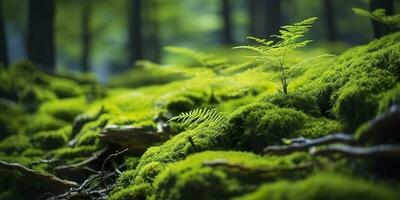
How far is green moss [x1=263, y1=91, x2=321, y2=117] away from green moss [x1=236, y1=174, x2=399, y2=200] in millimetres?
1280

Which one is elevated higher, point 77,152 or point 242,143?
point 242,143

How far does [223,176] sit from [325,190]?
27.7 inches

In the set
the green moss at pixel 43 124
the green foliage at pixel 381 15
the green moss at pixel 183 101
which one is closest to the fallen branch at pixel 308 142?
the green foliage at pixel 381 15

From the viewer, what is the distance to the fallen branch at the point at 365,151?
225cm

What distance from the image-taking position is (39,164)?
16.8 feet

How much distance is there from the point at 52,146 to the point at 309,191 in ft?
14.5

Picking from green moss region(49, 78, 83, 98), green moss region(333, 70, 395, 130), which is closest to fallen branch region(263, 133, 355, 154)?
green moss region(333, 70, 395, 130)

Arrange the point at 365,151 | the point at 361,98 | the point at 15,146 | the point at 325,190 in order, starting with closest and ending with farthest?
the point at 325,190, the point at 365,151, the point at 361,98, the point at 15,146

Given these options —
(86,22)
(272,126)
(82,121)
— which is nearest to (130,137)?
(82,121)

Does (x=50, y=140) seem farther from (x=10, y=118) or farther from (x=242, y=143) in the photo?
(x=242, y=143)

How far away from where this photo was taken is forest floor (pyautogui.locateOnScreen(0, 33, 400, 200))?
95.5 inches

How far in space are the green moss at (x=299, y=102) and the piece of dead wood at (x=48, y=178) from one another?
6.92 feet

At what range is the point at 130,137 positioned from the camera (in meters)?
4.72

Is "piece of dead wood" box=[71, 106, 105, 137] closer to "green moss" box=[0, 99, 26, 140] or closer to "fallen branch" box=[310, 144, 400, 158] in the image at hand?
"green moss" box=[0, 99, 26, 140]
